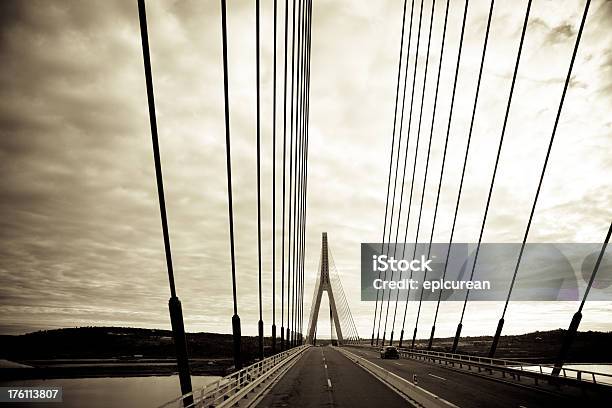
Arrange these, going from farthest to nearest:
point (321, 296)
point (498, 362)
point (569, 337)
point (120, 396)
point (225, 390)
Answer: point (321, 296) < point (120, 396) < point (498, 362) < point (569, 337) < point (225, 390)

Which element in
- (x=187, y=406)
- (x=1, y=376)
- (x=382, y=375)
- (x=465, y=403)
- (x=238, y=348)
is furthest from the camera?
(x=1, y=376)

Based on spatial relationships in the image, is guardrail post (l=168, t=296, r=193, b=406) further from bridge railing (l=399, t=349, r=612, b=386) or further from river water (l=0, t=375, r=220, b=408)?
river water (l=0, t=375, r=220, b=408)

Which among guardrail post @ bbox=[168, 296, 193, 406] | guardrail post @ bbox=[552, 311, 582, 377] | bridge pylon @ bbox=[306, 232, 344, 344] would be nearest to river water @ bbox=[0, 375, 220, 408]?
bridge pylon @ bbox=[306, 232, 344, 344]

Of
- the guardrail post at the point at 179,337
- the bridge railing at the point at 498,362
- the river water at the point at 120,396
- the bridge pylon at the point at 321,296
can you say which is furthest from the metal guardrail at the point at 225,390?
the bridge pylon at the point at 321,296

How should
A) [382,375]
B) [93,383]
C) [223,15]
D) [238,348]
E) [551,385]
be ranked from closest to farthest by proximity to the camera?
[223,15]
[238,348]
[551,385]
[382,375]
[93,383]

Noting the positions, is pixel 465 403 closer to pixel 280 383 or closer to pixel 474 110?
pixel 280 383

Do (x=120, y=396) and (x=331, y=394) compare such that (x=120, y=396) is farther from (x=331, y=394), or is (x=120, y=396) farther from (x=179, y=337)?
(x=179, y=337)

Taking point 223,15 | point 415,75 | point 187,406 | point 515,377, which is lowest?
point 515,377

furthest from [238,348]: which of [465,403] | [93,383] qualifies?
[93,383]

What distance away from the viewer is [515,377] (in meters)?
25.2

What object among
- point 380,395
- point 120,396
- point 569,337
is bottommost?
point 120,396

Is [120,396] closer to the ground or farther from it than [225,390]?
closer to the ground

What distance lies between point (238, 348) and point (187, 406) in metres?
6.99

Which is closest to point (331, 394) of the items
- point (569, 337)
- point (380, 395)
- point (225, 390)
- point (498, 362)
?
point (380, 395)
